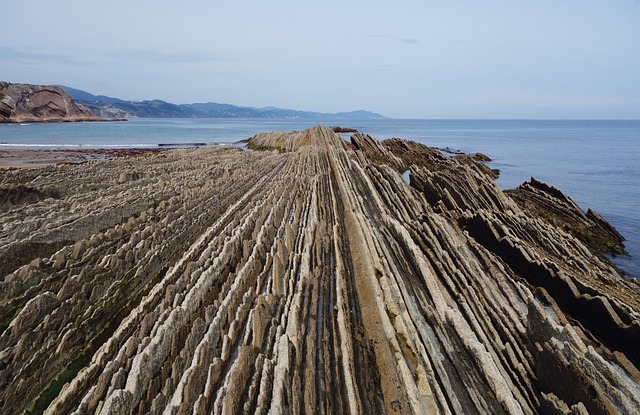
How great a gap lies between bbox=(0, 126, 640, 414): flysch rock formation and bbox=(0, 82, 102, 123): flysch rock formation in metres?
163

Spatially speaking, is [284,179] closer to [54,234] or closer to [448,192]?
[448,192]

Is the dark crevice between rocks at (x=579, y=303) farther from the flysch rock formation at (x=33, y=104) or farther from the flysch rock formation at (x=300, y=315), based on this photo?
the flysch rock formation at (x=33, y=104)

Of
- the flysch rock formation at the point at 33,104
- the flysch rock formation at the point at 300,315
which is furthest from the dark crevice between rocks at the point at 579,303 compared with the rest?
the flysch rock formation at the point at 33,104

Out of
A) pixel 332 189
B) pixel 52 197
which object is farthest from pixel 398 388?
pixel 52 197

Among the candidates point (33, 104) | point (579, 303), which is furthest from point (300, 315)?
point (33, 104)

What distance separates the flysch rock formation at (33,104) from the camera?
139m

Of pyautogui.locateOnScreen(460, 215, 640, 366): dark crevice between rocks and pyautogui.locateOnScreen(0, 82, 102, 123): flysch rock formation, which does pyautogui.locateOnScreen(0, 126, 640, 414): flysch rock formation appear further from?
pyautogui.locateOnScreen(0, 82, 102, 123): flysch rock formation

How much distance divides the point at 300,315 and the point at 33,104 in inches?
7393

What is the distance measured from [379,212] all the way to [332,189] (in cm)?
639

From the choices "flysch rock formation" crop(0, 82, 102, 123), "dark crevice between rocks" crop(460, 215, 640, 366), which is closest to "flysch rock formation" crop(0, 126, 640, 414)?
"dark crevice between rocks" crop(460, 215, 640, 366)

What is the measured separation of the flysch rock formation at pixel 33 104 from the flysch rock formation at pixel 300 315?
162752 millimetres

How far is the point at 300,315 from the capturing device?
9414 millimetres

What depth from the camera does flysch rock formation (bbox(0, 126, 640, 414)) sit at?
Result: 22.5 feet

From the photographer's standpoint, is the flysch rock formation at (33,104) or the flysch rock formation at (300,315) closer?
the flysch rock formation at (300,315)
